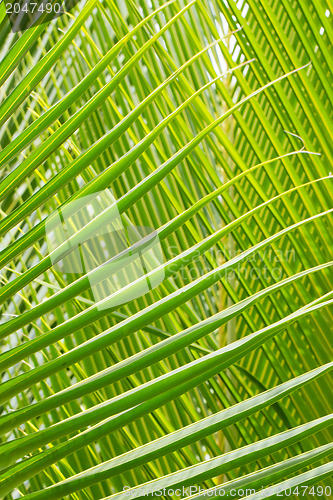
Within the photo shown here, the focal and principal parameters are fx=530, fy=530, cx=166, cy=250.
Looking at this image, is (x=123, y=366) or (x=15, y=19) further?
(x=15, y=19)

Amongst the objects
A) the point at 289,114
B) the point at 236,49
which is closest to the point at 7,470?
the point at 289,114

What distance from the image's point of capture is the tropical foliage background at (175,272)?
307 millimetres

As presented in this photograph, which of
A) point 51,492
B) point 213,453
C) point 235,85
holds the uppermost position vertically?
point 235,85

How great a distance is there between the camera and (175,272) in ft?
1.14

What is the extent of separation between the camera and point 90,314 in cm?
30

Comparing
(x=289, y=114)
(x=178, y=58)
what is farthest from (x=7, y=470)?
(x=178, y=58)

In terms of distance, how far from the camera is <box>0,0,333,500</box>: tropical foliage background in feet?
1.01

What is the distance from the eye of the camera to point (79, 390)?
0.98ft

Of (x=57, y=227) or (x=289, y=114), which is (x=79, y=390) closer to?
(x=57, y=227)

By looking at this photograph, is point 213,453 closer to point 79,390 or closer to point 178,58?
point 79,390

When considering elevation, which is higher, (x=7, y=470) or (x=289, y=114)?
(x=289, y=114)

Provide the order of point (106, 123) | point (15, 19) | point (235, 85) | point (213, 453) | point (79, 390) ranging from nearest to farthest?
point (79, 390), point (15, 19), point (213, 453), point (106, 123), point (235, 85)

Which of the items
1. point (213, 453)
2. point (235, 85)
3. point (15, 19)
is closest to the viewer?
point (15, 19)

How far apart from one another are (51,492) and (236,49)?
710 mm
